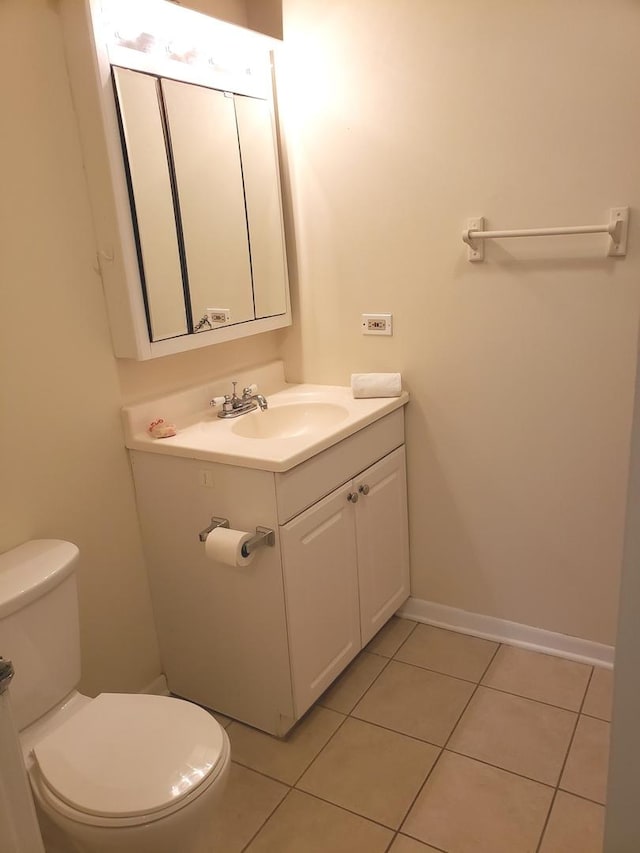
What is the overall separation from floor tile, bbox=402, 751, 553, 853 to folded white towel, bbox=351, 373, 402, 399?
1158mm

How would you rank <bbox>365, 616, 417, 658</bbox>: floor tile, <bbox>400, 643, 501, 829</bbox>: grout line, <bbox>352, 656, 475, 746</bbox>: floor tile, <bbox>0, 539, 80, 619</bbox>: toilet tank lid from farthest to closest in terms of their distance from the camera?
1. <bbox>365, 616, 417, 658</bbox>: floor tile
2. <bbox>352, 656, 475, 746</bbox>: floor tile
3. <bbox>400, 643, 501, 829</bbox>: grout line
4. <bbox>0, 539, 80, 619</bbox>: toilet tank lid

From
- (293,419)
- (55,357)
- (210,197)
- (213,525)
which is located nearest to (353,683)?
(213,525)

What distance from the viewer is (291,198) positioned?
2373 millimetres

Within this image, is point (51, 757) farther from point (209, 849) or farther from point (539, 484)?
point (539, 484)

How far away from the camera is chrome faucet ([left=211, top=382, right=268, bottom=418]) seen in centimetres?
216

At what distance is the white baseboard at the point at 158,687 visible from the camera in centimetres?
215

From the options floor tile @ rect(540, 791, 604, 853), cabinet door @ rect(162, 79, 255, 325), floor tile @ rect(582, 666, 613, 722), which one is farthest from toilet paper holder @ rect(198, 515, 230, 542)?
floor tile @ rect(582, 666, 613, 722)

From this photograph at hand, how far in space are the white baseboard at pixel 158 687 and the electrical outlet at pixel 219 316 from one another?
3.93ft

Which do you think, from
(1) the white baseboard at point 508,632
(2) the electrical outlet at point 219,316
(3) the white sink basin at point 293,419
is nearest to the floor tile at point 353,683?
(1) the white baseboard at point 508,632

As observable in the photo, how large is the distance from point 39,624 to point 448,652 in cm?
142

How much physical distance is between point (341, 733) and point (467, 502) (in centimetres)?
88

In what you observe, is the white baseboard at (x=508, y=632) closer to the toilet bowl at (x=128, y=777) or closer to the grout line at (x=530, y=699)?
the grout line at (x=530, y=699)

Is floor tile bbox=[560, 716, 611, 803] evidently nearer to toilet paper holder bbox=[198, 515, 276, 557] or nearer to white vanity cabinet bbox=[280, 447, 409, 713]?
white vanity cabinet bbox=[280, 447, 409, 713]

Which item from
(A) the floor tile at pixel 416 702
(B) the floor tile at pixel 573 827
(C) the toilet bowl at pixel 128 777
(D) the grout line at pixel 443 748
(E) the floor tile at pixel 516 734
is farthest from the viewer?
(A) the floor tile at pixel 416 702
